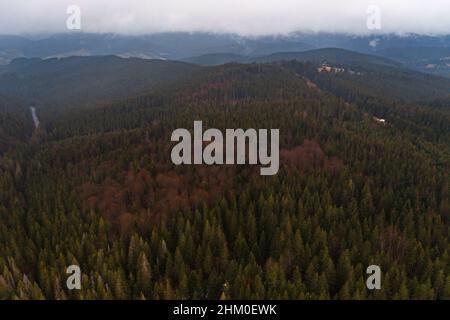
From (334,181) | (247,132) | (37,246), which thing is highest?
(247,132)

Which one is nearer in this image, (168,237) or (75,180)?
(168,237)

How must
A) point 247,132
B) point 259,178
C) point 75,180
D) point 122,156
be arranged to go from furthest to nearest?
point 247,132 → point 122,156 → point 75,180 → point 259,178
